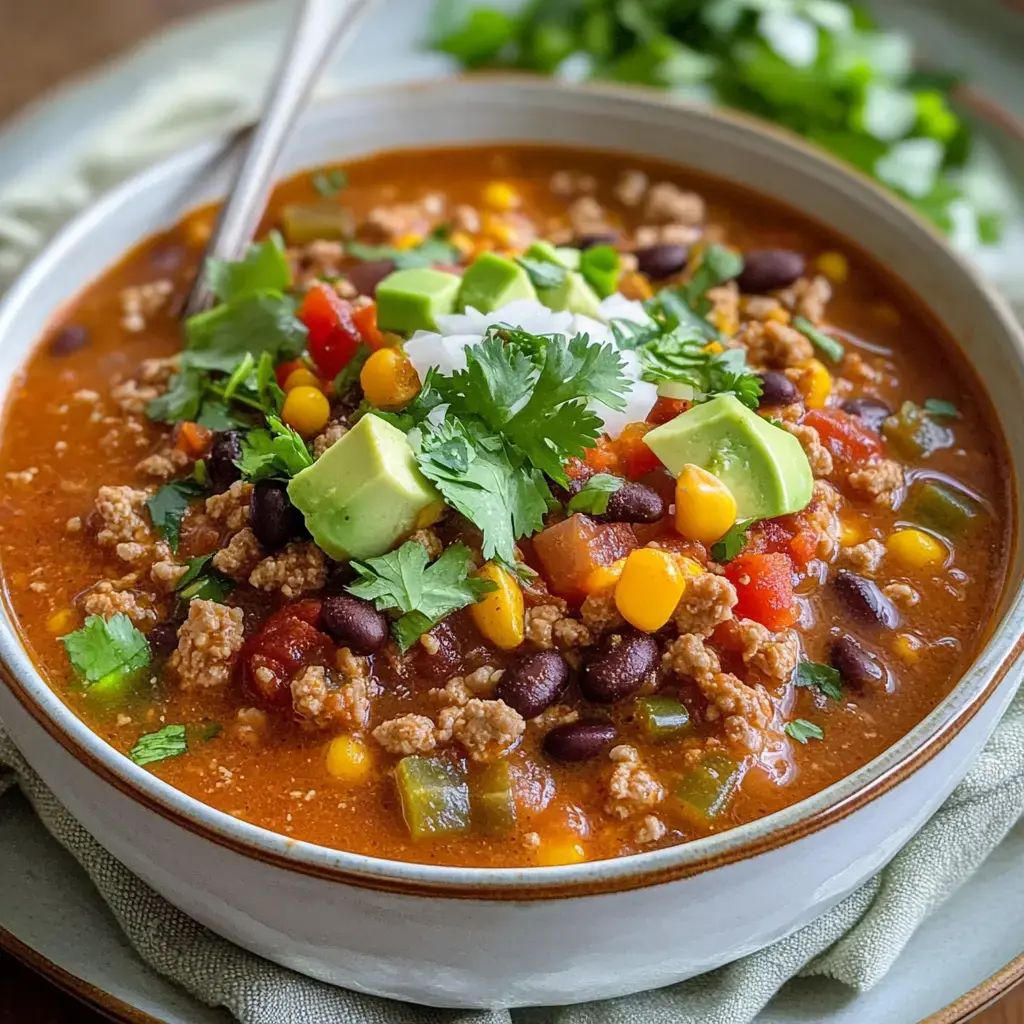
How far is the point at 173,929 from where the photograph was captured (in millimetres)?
3324

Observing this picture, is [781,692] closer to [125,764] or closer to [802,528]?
[802,528]

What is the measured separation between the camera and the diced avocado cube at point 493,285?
3.99m

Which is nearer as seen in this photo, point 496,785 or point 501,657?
point 496,785

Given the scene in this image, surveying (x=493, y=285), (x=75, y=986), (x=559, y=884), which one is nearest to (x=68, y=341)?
(x=493, y=285)

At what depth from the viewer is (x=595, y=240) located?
4738 millimetres

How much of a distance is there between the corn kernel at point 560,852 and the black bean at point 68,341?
2502 mm

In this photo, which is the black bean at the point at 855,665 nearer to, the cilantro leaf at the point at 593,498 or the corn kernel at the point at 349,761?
the cilantro leaf at the point at 593,498

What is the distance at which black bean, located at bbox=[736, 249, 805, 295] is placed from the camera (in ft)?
14.9

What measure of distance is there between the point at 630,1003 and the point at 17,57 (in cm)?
578

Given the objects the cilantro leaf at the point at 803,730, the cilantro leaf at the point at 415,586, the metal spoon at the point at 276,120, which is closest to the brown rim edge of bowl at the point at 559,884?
the cilantro leaf at the point at 803,730

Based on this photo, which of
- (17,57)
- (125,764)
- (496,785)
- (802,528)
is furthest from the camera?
(17,57)

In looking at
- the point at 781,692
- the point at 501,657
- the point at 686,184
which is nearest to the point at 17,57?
the point at 686,184

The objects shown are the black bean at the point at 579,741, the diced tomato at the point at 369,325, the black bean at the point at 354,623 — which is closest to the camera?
the black bean at the point at 579,741

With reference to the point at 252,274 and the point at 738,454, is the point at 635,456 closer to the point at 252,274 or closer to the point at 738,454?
the point at 738,454
